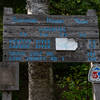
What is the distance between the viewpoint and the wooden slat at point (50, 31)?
3715 millimetres

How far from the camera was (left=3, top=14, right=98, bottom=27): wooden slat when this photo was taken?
3.75m

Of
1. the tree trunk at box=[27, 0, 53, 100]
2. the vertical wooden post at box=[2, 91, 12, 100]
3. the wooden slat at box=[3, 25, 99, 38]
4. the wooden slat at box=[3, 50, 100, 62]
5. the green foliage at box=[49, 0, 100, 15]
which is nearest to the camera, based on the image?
the vertical wooden post at box=[2, 91, 12, 100]

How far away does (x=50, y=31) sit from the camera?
376cm

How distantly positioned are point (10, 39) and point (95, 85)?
179cm

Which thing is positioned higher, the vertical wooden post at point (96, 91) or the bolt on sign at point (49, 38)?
the bolt on sign at point (49, 38)

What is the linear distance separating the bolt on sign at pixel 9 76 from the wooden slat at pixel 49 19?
2.64ft

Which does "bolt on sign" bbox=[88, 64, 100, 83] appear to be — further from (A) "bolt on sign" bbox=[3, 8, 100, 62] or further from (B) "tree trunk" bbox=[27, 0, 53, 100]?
(B) "tree trunk" bbox=[27, 0, 53, 100]

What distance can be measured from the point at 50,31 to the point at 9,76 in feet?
3.68

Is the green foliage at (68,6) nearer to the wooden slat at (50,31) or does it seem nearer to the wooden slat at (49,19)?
the wooden slat at (49,19)

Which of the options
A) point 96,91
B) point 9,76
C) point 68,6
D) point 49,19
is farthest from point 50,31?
point 68,6

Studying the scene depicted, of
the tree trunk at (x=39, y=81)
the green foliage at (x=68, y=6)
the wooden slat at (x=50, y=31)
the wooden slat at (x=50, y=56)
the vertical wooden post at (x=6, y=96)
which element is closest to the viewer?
the vertical wooden post at (x=6, y=96)

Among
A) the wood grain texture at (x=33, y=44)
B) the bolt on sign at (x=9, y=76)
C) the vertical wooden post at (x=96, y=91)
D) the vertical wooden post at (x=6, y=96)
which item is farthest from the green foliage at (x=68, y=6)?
the vertical wooden post at (x=6, y=96)

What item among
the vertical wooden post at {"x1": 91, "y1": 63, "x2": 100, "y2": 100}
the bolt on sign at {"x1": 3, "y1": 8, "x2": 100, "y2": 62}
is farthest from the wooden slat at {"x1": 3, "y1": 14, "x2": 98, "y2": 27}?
the vertical wooden post at {"x1": 91, "y1": 63, "x2": 100, "y2": 100}

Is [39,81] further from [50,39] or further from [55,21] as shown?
[55,21]
